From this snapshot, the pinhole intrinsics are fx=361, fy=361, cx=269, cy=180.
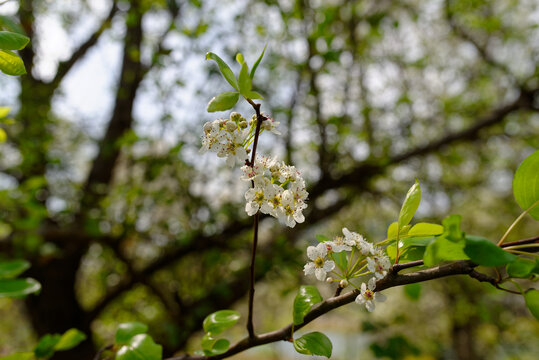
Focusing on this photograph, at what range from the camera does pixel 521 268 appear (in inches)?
19.7

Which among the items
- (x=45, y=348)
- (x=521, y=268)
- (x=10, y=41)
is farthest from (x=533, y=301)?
(x=45, y=348)

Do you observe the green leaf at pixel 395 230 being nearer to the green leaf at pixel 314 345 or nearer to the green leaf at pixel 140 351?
the green leaf at pixel 314 345

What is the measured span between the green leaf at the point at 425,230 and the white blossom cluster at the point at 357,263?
0.06 m

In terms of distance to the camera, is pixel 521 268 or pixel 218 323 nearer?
pixel 521 268

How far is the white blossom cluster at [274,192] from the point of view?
2.07 ft

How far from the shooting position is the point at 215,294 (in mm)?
2592

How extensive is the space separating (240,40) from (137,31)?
100 centimetres

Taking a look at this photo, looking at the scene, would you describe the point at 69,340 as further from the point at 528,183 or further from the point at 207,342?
the point at 528,183

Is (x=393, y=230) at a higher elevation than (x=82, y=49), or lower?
lower

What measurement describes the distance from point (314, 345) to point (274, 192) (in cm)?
27

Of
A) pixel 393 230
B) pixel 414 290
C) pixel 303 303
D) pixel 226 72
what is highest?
pixel 226 72

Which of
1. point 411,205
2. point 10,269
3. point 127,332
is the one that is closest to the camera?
point 411,205

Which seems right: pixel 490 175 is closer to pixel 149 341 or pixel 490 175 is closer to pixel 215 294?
pixel 215 294

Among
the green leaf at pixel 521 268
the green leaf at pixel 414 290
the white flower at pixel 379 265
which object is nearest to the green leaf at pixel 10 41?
the white flower at pixel 379 265
